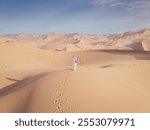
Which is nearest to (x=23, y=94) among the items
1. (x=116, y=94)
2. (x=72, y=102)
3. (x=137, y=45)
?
(x=72, y=102)

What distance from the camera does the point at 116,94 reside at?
940 centimetres

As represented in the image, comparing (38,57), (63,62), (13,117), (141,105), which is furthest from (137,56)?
(13,117)

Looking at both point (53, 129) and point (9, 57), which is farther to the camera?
point (9, 57)

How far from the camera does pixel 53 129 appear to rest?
7.14 metres

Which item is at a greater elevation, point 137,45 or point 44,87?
point 137,45

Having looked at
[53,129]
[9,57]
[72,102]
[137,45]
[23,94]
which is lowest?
[53,129]

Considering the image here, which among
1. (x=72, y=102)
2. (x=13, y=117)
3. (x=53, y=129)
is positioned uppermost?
(x=72, y=102)

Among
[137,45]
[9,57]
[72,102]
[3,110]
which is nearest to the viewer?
[72,102]

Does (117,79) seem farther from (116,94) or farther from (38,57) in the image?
(38,57)

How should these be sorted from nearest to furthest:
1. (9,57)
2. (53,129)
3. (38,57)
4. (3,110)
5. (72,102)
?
(53,129) < (72,102) < (3,110) < (9,57) < (38,57)

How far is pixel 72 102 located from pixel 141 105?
177cm

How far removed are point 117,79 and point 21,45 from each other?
16.3 meters

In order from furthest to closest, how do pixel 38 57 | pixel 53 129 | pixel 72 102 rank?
1. pixel 38 57
2. pixel 72 102
3. pixel 53 129

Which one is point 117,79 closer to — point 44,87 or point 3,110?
point 44,87
